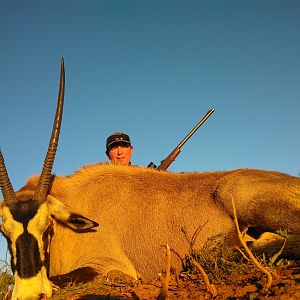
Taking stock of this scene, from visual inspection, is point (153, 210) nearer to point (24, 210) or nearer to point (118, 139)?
point (24, 210)

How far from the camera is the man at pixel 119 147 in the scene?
33.0ft

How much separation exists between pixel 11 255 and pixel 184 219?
2.54m

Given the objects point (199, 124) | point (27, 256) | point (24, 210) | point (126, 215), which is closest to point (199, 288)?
point (27, 256)

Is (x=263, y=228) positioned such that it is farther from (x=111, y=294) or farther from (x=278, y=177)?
(x=111, y=294)

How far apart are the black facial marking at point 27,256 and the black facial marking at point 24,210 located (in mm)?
190

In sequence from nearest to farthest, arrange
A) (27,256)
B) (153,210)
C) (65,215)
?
(27,256)
(65,215)
(153,210)

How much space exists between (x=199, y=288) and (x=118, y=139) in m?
6.37

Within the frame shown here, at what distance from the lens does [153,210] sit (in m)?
6.39

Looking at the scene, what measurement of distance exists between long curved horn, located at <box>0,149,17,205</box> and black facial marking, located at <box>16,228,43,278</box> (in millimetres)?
685

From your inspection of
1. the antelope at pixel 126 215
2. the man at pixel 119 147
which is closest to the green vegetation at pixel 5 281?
the antelope at pixel 126 215

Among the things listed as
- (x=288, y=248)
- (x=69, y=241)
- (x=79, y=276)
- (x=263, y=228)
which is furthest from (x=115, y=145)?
(x=288, y=248)

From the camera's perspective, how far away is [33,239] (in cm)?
532

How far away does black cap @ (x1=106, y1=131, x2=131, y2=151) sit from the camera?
10.0m

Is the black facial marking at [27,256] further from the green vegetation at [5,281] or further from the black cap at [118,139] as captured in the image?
the black cap at [118,139]
